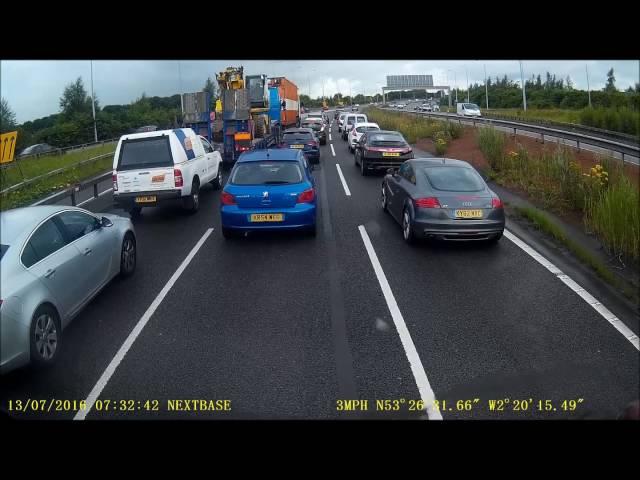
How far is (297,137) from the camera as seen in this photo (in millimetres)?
21797

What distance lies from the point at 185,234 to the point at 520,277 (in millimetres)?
6099

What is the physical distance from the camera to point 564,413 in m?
3.68

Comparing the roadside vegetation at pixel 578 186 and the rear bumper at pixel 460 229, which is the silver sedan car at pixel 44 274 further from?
the roadside vegetation at pixel 578 186

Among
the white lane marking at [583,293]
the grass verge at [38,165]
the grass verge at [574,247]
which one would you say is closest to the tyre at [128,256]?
the grass verge at [38,165]

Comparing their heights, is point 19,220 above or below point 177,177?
below

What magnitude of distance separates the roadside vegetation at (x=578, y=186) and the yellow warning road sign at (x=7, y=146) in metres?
5.68

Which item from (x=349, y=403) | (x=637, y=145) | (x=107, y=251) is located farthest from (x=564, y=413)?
(x=107, y=251)

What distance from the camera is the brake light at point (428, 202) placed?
8.61 m

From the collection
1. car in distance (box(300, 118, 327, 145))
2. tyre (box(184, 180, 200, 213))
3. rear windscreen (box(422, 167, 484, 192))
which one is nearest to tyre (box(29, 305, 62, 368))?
rear windscreen (box(422, 167, 484, 192))

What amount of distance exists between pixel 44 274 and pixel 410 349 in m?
3.43

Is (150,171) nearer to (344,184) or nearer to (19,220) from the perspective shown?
(19,220)

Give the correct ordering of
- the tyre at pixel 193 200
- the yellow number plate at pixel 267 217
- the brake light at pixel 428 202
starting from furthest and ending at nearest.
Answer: the tyre at pixel 193 200
the yellow number plate at pixel 267 217
the brake light at pixel 428 202

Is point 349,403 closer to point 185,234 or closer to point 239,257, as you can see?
point 239,257

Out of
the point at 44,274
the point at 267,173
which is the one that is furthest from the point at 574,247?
the point at 44,274
